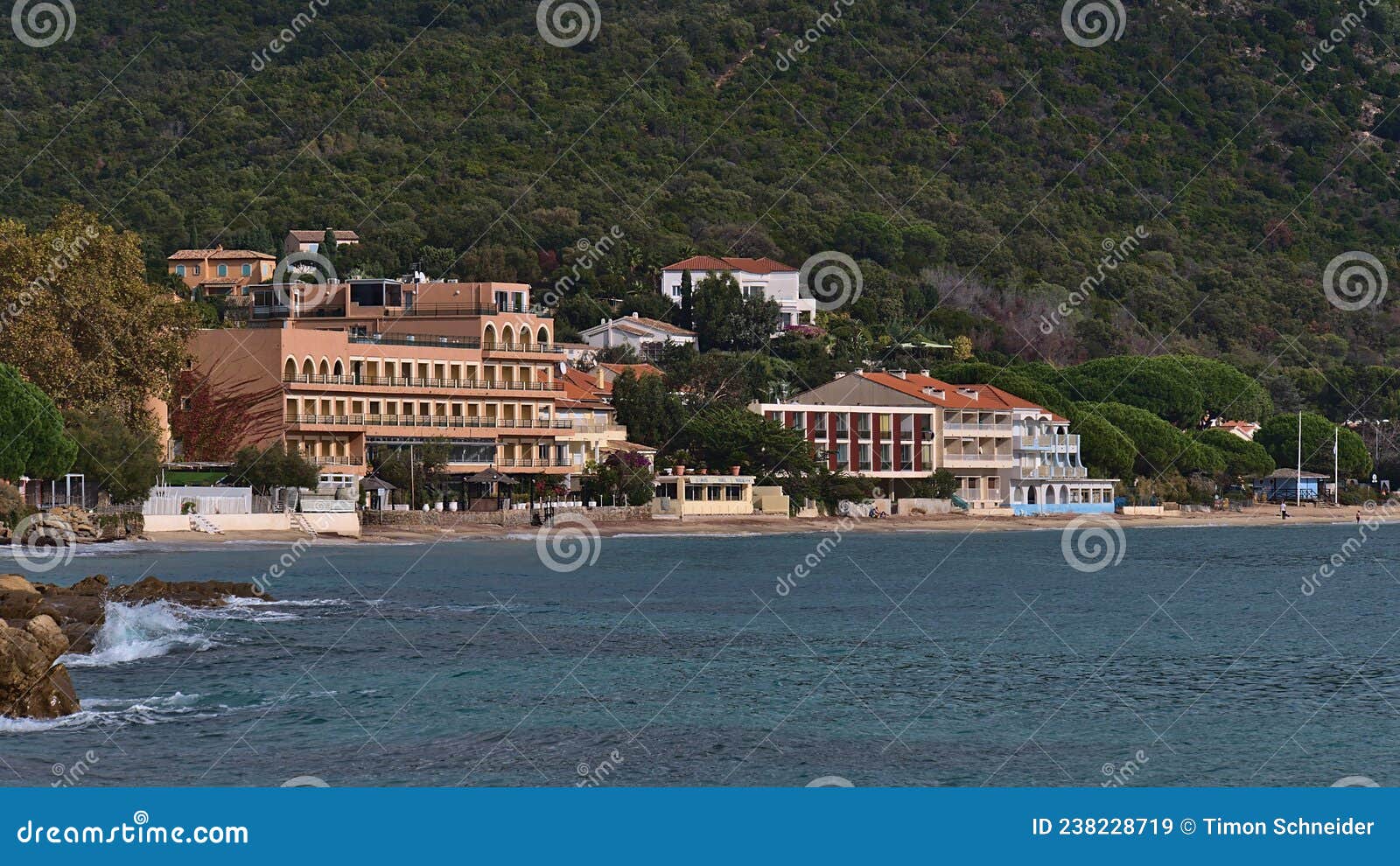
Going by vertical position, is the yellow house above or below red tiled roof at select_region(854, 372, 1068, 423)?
below

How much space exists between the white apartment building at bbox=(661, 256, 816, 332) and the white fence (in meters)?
77.7

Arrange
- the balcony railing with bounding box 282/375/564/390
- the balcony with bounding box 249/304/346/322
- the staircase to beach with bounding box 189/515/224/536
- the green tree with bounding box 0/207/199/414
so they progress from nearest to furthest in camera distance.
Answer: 1. the staircase to beach with bounding box 189/515/224/536
2. the green tree with bounding box 0/207/199/414
3. the balcony railing with bounding box 282/375/564/390
4. the balcony with bounding box 249/304/346/322

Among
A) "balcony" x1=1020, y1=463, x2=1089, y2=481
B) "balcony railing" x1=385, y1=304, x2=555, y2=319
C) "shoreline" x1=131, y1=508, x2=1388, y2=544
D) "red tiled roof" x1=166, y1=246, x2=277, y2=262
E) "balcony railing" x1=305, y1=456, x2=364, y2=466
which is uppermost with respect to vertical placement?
"red tiled roof" x1=166, y1=246, x2=277, y2=262

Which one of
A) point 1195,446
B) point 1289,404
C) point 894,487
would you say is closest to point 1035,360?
point 1289,404

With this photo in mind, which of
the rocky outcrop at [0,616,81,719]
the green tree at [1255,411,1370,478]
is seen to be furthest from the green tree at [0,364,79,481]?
the green tree at [1255,411,1370,478]

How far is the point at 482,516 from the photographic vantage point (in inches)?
3583

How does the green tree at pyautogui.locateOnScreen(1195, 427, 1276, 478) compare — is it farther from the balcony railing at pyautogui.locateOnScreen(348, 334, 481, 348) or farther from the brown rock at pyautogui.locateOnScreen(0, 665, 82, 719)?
the brown rock at pyautogui.locateOnScreen(0, 665, 82, 719)

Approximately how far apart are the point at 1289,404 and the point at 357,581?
124 metres

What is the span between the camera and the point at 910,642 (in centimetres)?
4506

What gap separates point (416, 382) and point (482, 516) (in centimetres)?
1083

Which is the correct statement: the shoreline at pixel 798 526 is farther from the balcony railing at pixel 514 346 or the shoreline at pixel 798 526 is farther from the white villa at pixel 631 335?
the white villa at pixel 631 335

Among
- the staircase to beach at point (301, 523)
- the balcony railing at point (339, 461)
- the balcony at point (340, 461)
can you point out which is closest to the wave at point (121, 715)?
the staircase to beach at point (301, 523)

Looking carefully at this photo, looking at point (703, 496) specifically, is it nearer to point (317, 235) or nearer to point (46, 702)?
point (317, 235)

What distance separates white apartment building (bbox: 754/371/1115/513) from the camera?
4528 inches
